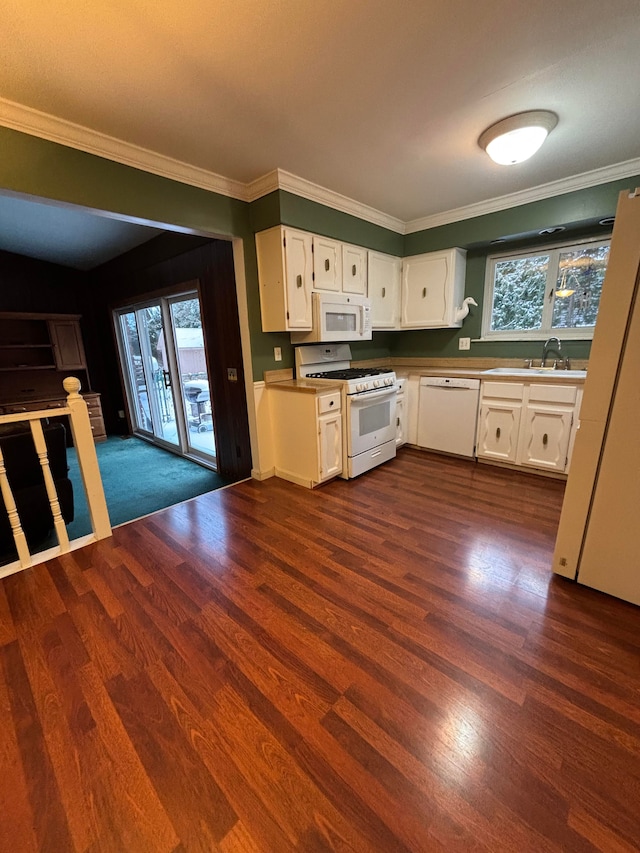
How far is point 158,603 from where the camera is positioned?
5.94ft

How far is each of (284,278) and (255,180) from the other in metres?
0.80

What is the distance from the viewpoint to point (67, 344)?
5152 mm

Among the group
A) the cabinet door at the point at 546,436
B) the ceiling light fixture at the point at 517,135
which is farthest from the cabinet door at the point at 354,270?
the cabinet door at the point at 546,436

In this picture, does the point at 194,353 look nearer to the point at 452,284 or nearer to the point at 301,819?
the point at 452,284

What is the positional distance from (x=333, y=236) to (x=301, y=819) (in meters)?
3.66

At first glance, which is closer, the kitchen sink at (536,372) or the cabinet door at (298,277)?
the cabinet door at (298,277)

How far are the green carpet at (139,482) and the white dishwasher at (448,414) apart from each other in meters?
2.26

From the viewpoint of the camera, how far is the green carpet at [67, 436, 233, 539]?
3011 mm

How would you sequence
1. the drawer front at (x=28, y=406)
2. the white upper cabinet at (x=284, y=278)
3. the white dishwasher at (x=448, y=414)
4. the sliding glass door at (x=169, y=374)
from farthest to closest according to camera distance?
1. the drawer front at (x=28, y=406)
2. the sliding glass door at (x=169, y=374)
3. the white dishwasher at (x=448, y=414)
4. the white upper cabinet at (x=284, y=278)

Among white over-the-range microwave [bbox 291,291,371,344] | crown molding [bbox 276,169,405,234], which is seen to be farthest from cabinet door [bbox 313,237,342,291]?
crown molding [bbox 276,169,405,234]

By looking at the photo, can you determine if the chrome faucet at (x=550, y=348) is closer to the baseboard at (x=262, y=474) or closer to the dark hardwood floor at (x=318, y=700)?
the dark hardwood floor at (x=318, y=700)

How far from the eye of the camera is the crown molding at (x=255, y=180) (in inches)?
76.9

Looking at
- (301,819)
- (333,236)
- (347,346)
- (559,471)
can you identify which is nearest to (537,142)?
(333,236)

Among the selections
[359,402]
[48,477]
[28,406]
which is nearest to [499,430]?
[359,402]
